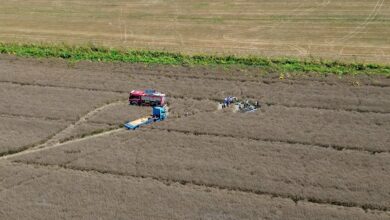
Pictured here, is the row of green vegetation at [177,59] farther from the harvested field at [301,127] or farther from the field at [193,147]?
the harvested field at [301,127]

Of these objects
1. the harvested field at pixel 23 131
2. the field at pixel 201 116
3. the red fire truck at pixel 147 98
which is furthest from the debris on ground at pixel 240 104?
the harvested field at pixel 23 131

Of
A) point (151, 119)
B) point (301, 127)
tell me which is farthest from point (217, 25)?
point (301, 127)

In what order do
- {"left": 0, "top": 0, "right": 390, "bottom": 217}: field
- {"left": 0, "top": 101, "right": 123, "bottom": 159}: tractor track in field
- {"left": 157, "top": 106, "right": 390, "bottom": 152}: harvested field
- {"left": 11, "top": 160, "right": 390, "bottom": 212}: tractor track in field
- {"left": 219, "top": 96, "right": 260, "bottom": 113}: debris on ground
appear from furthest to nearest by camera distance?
{"left": 219, "top": 96, "right": 260, "bottom": 113}: debris on ground → {"left": 0, "top": 101, "right": 123, "bottom": 159}: tractor track in field → {"left": 157, "top": 106, "right": 390, "bottom": 152}: harvested field → {"left": 0, "top": 0, "right": 390, "bottom": 217}: field → {"left": 11, "top": 160, "right": 390, "bottom": 212}: tractor track in field

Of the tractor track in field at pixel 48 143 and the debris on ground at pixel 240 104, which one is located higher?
the debris on ground at pixel 240 104

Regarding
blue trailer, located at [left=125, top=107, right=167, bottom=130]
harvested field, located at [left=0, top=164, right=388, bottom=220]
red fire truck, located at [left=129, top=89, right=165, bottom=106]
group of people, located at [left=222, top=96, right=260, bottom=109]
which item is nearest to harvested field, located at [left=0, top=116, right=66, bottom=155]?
harvested field, located at [left=0, top=164, right=388, bottom=220]

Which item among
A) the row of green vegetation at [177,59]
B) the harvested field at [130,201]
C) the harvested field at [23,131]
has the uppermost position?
the row of green vegetation at [177,59]

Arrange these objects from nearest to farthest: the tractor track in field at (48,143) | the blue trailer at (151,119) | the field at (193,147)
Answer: the field at (193,147) < the tractor track in field at (48,143) < the blue trailer at (151,119)

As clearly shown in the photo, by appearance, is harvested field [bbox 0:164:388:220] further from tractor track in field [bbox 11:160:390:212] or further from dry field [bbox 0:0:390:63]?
dry field [bbox 0:0:390:63]
